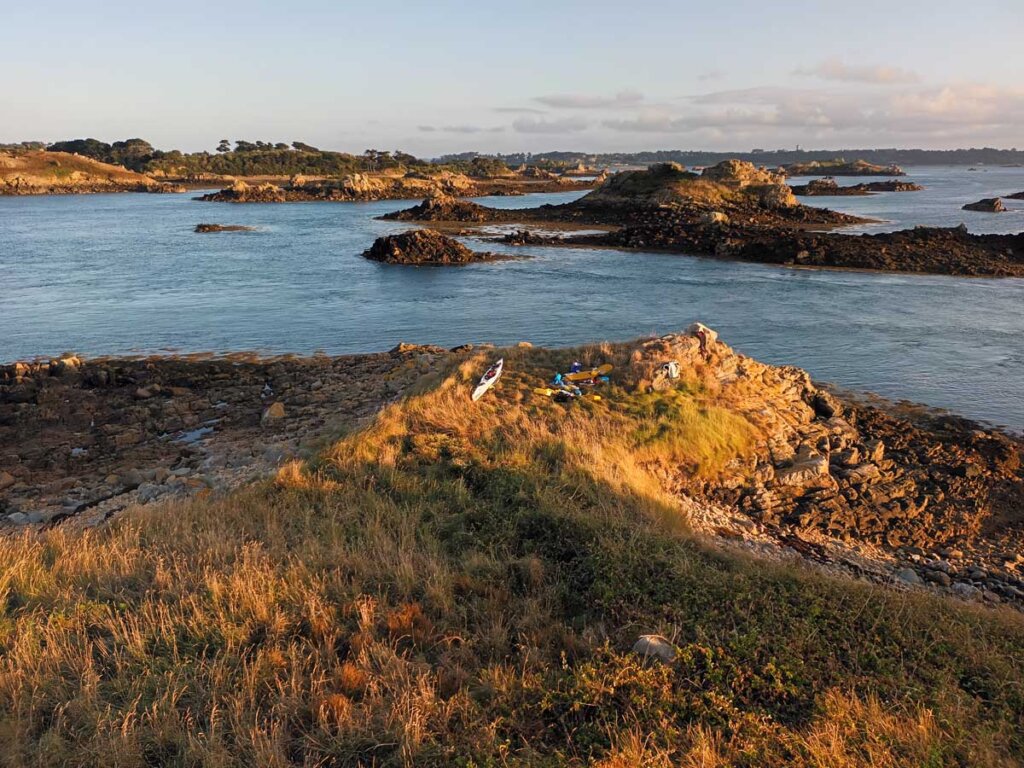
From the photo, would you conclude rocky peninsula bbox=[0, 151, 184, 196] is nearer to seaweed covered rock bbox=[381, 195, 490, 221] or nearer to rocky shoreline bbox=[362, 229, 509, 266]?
seaweed covered rock bbox=[381, 195, 490, 221]

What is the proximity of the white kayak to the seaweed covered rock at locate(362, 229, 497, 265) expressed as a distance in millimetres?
27603

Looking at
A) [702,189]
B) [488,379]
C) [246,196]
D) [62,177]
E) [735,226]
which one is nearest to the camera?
[488,379]

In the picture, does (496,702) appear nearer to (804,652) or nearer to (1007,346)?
(804,652)

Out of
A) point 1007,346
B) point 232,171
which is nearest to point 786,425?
point 1007,346

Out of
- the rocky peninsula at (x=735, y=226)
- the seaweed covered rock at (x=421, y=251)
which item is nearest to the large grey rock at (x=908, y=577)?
the rocky peninsula at (x=735, y=226)

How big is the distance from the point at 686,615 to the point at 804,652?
878 mm

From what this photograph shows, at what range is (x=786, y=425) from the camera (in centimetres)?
1206

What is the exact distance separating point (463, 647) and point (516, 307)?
74.6 ft

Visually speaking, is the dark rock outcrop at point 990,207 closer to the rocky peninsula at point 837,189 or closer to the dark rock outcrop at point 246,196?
the rocky peninsula at point 837,189

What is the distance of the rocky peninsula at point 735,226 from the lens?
117 feet

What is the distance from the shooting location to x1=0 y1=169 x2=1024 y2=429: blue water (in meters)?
A: 19.0

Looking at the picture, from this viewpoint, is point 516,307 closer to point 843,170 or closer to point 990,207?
point 990,207

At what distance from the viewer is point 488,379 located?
11.7m

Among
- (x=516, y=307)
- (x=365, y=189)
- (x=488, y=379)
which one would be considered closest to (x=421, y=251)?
(x=516, y=307)
